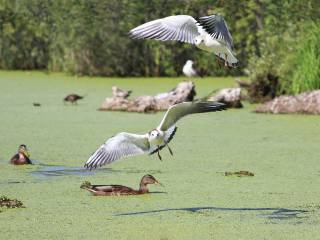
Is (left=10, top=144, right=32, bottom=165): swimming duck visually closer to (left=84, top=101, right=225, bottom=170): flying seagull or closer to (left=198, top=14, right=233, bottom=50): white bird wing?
(left=84, top=101, right=225, bottom=170): flying seagull

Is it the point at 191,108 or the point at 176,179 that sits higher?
the point at 191,108

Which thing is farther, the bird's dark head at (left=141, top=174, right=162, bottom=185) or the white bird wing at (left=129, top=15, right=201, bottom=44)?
the bird's dark head at (left=141, top=174, right=162, bottom=185)

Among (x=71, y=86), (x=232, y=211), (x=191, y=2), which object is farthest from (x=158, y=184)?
(x=191, y=2)

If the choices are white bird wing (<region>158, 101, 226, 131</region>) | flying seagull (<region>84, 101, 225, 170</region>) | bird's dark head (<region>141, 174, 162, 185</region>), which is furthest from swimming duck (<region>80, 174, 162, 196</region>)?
white bird wing (<region>158, 101, 226, 131</region>)

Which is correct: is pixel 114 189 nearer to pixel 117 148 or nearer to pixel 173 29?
pixel 117 148

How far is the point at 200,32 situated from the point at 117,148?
0.86m

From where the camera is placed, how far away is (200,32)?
5977 millimetres

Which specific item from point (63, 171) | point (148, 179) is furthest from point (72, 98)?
point (148, 179)

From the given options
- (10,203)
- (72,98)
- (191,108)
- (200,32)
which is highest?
(200,32)

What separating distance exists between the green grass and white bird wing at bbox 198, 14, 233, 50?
0.94m

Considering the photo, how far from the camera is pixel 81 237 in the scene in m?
5.02

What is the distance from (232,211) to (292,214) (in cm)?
33

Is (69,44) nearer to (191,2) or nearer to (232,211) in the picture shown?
(191,2)

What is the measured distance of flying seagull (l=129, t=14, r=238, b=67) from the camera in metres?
5.89
